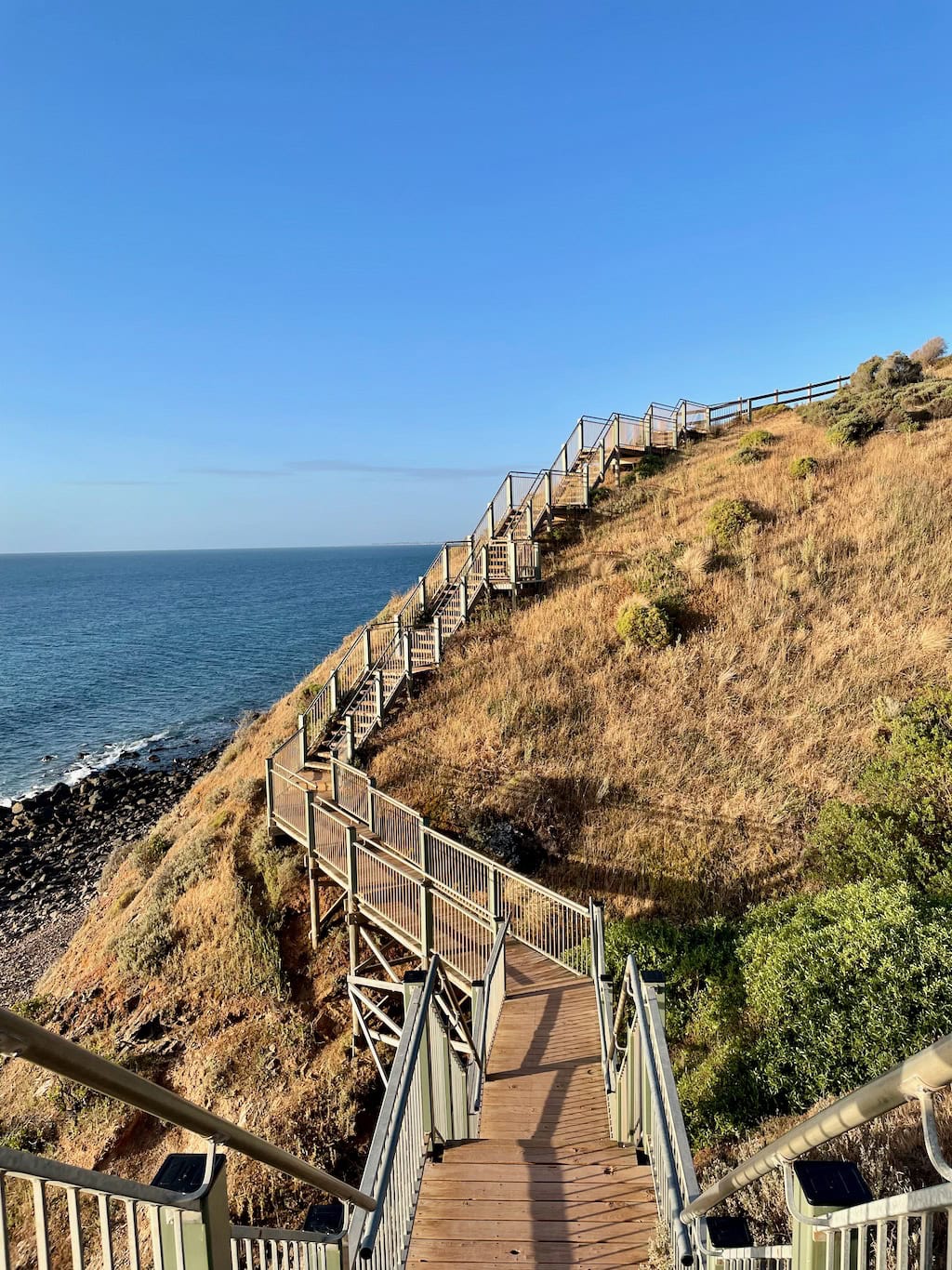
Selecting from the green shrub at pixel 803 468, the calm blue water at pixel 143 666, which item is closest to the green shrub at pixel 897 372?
the green shrub at pixel 803 468

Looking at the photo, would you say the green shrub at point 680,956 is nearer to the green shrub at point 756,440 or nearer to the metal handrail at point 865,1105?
the metal handrail at point 865,1105

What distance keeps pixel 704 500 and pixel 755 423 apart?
490 inches

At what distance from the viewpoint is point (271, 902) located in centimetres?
1356

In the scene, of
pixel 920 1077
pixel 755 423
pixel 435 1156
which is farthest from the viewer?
pixel 755 423

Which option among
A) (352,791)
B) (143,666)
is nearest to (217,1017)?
(352,791)

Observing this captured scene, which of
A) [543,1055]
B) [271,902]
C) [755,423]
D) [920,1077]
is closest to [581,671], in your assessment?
[271,902]

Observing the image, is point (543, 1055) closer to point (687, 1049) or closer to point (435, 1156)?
point (687, 1049)

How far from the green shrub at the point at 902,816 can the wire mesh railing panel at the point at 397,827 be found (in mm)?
6682

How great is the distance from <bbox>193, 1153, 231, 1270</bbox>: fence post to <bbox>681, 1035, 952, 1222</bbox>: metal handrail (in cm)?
186

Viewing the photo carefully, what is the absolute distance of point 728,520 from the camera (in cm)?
2009

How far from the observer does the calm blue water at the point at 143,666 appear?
36.8m

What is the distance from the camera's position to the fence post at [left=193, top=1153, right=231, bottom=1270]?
214 centimetres

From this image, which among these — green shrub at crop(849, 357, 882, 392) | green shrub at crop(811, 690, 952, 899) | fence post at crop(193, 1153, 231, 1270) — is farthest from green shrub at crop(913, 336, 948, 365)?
fence post at crop(193, 1153, 231, 1270)

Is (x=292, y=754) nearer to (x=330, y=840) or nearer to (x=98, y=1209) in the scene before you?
(x=330, y=840)
